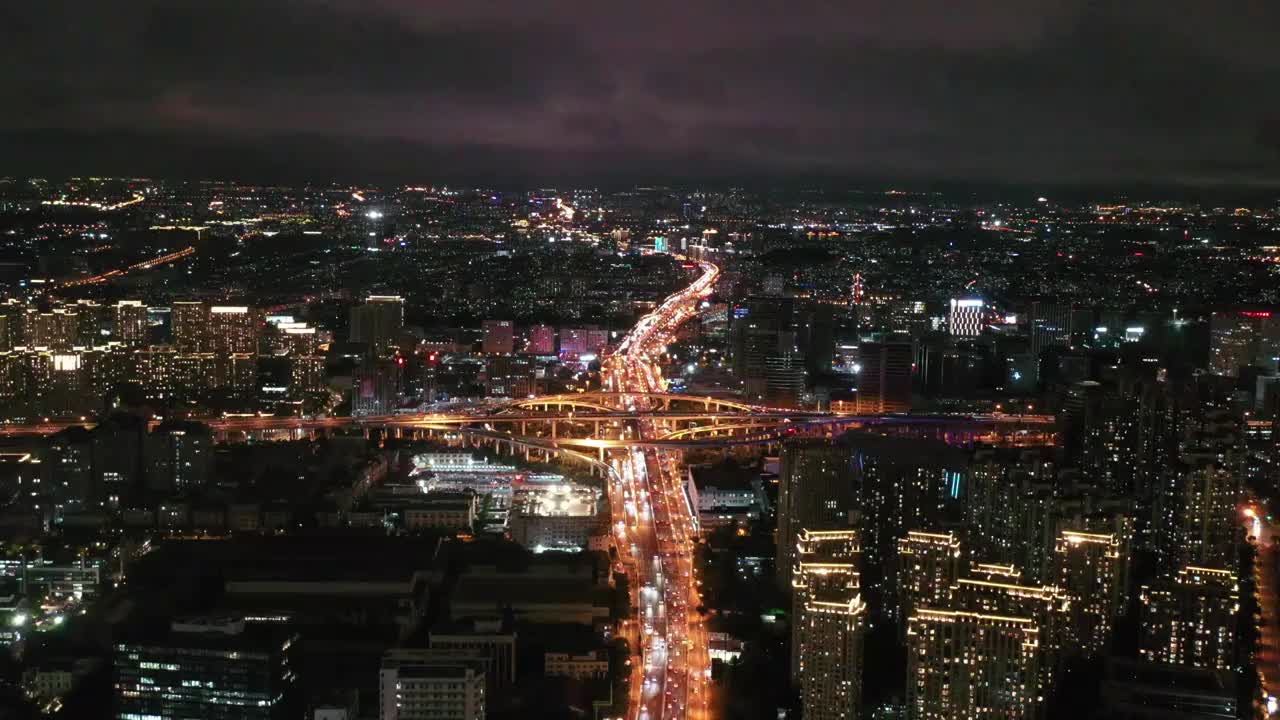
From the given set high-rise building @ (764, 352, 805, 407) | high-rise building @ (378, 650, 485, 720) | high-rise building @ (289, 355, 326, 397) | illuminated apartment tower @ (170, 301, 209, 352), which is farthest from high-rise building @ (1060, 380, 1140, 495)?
illuminated apartment tower @ (170, 301, 209, 352)

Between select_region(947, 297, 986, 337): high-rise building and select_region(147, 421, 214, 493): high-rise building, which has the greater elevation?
select_region(947, 297, 986, 337): high-rise building

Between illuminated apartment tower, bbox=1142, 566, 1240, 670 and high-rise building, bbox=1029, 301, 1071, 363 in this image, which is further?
high-rise building, bbox=1029, 301, 1071, 363

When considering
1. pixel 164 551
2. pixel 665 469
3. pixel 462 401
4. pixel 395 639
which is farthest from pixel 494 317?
pixel 395 639

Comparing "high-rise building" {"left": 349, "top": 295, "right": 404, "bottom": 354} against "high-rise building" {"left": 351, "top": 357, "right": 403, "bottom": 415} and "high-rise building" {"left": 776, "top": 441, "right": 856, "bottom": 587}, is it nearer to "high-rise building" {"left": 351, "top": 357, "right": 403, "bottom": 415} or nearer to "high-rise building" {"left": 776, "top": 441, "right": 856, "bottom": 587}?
"high-rise building" {"left": 351, "top": 357, "right": 403, "bottom": 415}

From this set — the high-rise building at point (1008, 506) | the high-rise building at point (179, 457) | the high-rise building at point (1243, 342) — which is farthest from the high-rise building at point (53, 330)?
the high-rise building at point (1243, 342)

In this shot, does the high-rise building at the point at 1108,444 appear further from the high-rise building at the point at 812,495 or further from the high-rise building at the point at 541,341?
the high-rise building at the point at 541,341

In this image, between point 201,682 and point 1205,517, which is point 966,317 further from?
point 201,682

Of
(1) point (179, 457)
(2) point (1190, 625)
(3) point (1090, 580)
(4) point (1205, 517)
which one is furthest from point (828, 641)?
(1) point (179, 457)
